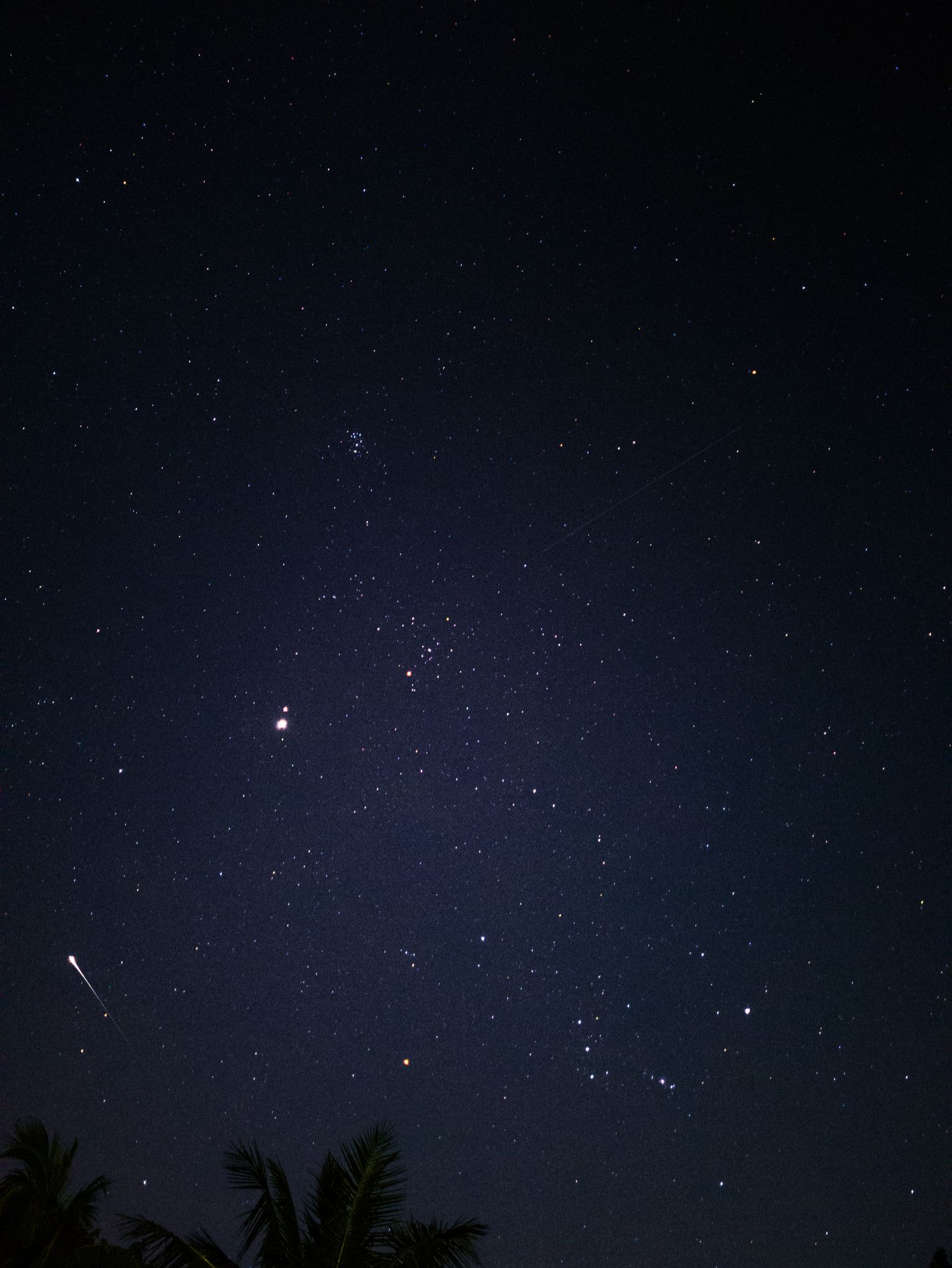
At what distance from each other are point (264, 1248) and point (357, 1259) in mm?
787

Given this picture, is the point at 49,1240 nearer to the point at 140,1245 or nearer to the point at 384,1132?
the point at 140,1245

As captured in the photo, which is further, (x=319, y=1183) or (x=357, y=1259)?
(x=319, y=1183)

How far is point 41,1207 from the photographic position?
868 cm

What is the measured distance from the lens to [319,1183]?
762cm

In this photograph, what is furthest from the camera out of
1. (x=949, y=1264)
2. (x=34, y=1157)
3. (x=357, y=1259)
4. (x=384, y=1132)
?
(x=949, y=1264)

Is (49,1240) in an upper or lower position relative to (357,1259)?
lower

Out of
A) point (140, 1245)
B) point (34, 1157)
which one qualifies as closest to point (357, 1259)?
point (140, 1245)

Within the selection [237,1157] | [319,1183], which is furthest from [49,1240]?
[319,1183]

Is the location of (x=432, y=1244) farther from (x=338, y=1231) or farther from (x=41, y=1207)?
(x=41, y=1207)

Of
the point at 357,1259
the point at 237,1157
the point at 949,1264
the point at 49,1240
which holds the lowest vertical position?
the point at 49,1240

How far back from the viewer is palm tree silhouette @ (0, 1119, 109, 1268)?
23.8 feet

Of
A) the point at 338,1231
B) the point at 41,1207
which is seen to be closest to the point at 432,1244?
the point at 338,1231

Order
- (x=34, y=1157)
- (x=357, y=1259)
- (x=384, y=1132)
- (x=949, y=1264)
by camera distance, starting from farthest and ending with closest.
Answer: (x=949, y=1264) → (x=34, y=1157) → (x=384, y=1132) → (x=357, y=1259)

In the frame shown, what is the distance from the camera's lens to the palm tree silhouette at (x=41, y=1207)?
7.26m
